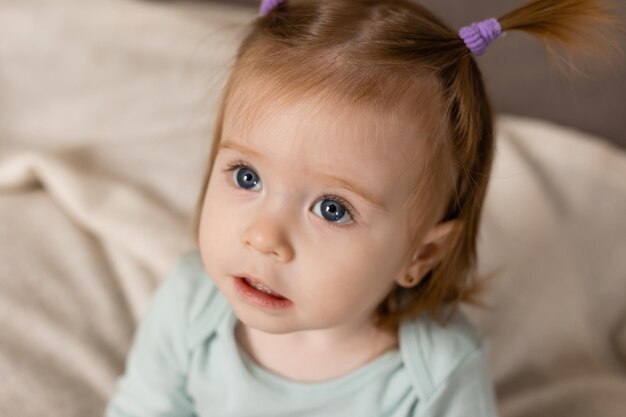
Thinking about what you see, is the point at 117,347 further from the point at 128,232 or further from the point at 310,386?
the point at 310,386

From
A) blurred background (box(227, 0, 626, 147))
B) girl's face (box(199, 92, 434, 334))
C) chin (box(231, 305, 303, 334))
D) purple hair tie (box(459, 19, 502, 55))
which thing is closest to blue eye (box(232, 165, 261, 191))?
girl's face (box(199, 92, 434, 334))

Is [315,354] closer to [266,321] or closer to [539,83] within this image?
[266,321]

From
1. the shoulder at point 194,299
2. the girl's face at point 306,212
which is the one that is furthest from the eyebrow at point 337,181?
the shoulder at point 194,299

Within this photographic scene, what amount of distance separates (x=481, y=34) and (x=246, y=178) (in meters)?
0.25

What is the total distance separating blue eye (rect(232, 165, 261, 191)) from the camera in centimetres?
73

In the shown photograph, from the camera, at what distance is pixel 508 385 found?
3.53 feet

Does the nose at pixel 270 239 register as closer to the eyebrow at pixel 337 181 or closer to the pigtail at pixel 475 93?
the eyebrow at pixel 337 181

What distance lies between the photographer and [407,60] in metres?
0.70

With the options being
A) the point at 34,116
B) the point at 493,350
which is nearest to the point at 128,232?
the point at 34,116

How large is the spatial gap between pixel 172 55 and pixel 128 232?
0.41 metres

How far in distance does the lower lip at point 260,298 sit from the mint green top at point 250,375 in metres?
0.13

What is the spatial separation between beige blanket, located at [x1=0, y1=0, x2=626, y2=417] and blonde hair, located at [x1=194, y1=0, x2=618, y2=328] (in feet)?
0.58

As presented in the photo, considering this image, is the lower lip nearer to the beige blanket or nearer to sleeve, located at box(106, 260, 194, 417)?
sleeve, located at box(106, 260, 194, 417)

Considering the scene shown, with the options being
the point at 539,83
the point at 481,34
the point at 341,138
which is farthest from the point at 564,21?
the point at 539,83
